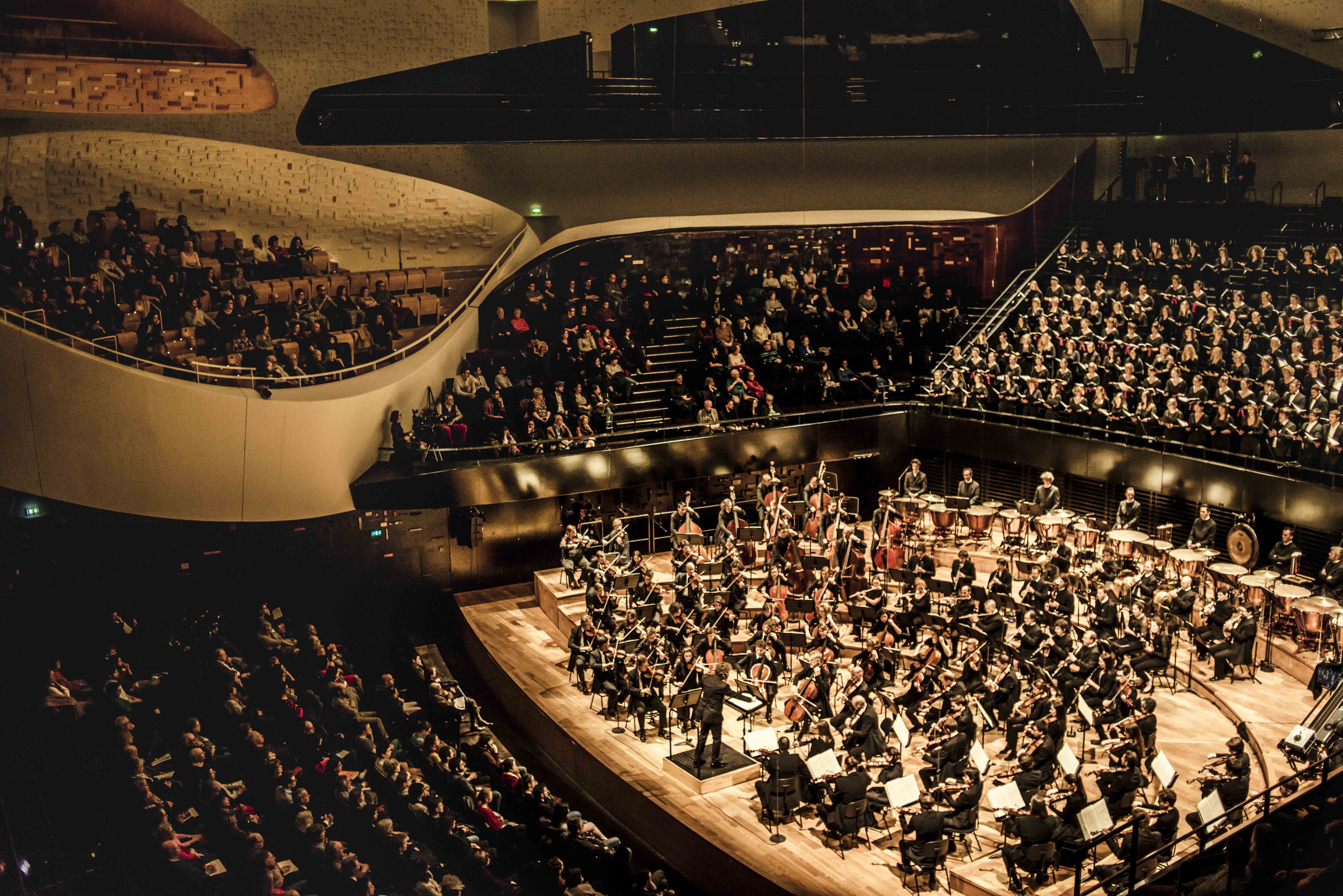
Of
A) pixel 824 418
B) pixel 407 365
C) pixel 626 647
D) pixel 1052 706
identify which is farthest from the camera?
pixel 824 418

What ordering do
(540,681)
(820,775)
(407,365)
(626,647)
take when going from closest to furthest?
1. (820,775)
2. (626,647)
3. (540,681)
4. (407,365)

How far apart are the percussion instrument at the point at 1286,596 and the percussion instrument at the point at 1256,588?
0.07 metres

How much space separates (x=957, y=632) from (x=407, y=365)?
720 centimetres

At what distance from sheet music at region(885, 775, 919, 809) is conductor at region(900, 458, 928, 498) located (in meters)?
7.12

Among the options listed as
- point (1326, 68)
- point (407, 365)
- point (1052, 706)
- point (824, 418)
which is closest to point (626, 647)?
point (1052, 706)

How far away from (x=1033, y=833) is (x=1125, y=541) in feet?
19.4

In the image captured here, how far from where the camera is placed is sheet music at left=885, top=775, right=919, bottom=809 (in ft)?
27.7

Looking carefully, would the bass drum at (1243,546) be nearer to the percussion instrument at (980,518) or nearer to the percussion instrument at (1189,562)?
the percussion instrument at (1189,562)

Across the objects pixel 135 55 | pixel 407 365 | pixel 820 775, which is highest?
pixel 135 55

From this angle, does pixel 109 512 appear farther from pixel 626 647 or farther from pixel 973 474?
pixel 973 474

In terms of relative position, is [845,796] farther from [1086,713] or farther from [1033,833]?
[1086,713]

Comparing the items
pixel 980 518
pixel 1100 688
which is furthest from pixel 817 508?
pixel 1100 688

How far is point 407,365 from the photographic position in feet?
48.9

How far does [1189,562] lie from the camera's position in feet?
44.3
